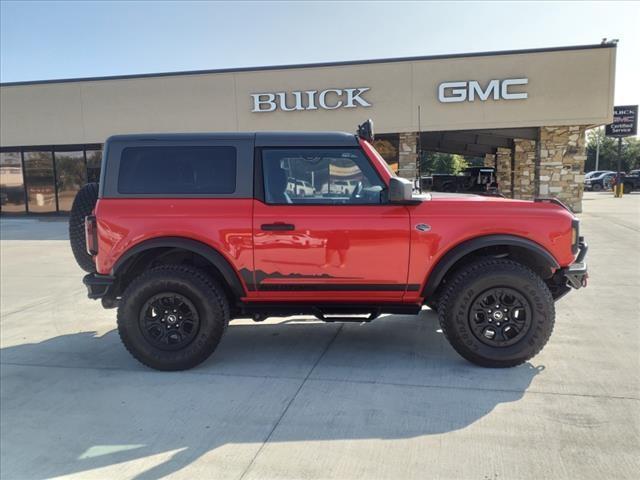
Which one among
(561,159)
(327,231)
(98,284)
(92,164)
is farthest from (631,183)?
(98,284)

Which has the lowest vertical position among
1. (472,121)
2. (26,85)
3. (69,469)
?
(69,469)

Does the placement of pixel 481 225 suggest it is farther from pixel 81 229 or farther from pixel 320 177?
pixel 81 229

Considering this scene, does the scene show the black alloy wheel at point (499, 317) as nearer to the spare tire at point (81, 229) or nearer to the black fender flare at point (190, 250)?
the black fender flare at point (190, 250)

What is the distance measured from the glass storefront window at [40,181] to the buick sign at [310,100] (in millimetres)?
9228

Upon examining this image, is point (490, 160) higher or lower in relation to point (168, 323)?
higher

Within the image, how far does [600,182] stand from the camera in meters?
36.7

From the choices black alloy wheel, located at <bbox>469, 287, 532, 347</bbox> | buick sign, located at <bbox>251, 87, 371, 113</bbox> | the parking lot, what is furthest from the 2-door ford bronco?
buick sign, located at <bbox>251, 87, 371, 113</bbox>

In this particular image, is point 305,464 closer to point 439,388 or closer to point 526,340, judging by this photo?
point 439,388

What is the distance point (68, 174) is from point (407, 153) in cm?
1327

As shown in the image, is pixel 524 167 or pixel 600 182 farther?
pixel 600 182

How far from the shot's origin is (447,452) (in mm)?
2887

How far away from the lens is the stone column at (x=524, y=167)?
1773 cm

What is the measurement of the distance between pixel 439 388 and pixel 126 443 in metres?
2.21

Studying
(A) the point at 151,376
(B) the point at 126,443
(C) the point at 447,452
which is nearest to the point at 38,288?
(A) the point at 151,376
